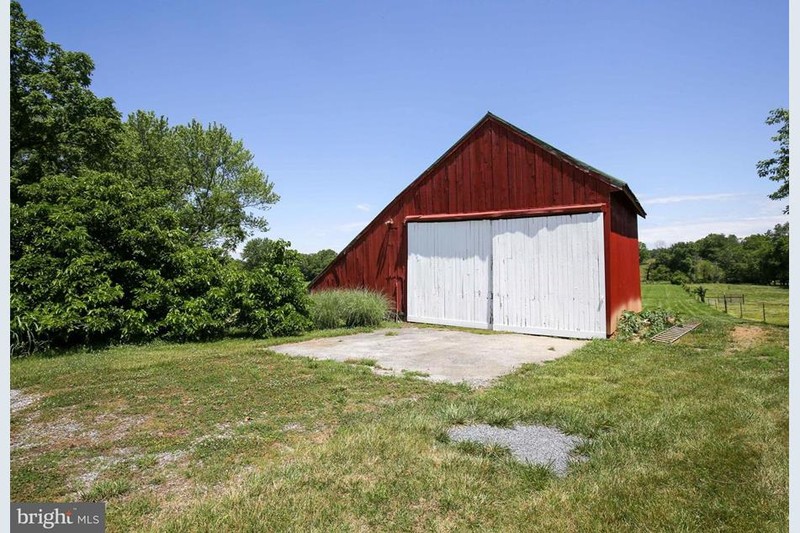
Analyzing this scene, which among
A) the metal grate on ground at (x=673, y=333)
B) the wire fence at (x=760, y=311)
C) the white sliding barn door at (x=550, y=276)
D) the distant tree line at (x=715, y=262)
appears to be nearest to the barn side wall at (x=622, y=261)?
the white sliding barn door at (x=550, y=276)

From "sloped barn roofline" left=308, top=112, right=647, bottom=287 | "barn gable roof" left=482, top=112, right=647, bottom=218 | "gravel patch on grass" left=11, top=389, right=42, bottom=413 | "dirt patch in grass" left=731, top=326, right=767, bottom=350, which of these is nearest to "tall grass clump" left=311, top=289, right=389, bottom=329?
"sloped barn roofline" left=308, top=112, right=647, bottom=287

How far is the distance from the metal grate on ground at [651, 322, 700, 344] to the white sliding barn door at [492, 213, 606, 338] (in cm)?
115

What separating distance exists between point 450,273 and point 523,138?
426cm

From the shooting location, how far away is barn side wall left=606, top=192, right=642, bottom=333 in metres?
10.7

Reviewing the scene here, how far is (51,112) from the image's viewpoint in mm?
18000

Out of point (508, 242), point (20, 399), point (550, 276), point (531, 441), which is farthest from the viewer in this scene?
point (508, 242)

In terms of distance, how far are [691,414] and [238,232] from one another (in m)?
33.6

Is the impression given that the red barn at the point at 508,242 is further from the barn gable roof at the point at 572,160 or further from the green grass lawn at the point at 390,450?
the green grass lawn at the point at 390,450

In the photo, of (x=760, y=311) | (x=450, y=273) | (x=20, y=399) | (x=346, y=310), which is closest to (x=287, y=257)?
(x=346, y=310)

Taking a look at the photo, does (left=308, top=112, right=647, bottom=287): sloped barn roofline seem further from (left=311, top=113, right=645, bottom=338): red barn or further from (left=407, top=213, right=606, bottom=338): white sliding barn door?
(left=407, top=213, right=606, bottom=338): white sliding barn door

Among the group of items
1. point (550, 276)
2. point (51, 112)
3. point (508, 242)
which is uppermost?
point (51, 112)

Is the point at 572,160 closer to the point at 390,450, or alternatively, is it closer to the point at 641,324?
the point at 641,324

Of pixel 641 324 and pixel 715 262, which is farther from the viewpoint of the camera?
pixel 715 262

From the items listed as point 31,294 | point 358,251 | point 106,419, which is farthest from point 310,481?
point 358,251
